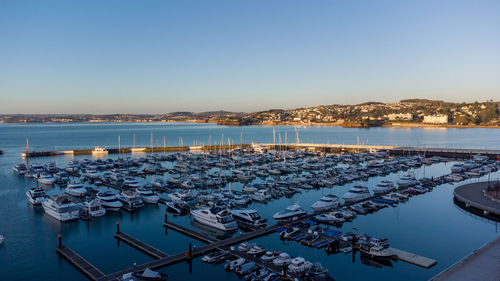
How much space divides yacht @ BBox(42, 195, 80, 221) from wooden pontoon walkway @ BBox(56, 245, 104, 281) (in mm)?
4953

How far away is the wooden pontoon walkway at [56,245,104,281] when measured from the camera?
13.4 meters

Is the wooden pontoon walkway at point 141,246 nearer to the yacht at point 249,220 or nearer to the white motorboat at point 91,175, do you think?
the yacht at point 249,220

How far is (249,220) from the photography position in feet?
64.5

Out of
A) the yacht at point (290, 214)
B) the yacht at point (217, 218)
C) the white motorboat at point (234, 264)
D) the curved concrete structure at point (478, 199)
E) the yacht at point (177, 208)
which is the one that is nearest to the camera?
the white motorboat at point (234, 264)

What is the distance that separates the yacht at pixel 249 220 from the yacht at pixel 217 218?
72cm

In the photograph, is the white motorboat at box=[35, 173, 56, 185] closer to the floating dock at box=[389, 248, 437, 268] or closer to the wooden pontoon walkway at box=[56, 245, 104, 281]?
the wooden pontoon walkway at box=[56, 245, 104, 281]

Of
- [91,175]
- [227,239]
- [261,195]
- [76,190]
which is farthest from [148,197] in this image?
[91,175]

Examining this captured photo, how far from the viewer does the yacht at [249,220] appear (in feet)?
63.4

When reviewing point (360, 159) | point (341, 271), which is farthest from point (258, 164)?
point (341, 271)

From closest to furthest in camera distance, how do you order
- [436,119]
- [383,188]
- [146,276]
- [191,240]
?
[146,276] < [191,240] < [383,188] < [436,119]

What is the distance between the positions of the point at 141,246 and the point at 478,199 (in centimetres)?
2175

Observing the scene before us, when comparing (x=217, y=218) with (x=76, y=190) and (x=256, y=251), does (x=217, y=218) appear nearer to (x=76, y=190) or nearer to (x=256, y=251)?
(x=256, y=251)

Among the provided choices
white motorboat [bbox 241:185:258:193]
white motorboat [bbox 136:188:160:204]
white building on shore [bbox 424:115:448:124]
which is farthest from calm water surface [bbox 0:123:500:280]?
white building on shore [bbox 424:115:448:124]

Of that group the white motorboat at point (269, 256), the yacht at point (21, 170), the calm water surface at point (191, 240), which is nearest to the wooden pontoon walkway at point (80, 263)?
the calm water surface at point (191, 240)
